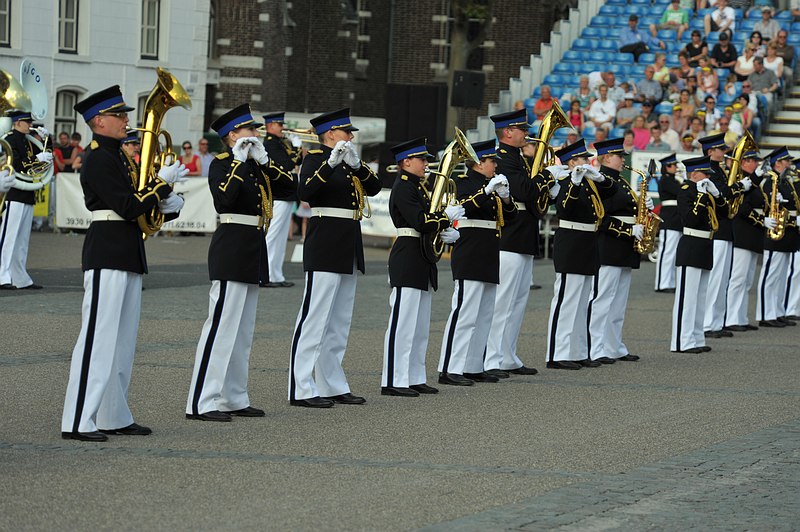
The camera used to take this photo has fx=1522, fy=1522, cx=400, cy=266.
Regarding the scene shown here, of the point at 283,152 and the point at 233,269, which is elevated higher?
the point at 283,152

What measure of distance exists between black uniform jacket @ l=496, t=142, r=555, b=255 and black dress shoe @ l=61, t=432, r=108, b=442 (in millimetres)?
4861

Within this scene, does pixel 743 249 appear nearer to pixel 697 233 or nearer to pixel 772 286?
pixel 772 286

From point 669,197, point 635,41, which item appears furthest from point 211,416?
point 635,41

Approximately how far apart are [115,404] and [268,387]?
2462mm

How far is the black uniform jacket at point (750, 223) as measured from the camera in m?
18.0

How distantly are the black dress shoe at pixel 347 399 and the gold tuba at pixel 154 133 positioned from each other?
2.22 m

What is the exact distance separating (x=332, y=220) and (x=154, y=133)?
85.0 inches

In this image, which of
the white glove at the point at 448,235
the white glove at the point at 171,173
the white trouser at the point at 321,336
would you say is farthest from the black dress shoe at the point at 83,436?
the white glove at the point at 448,235

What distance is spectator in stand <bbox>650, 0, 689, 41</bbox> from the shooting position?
1293 inches

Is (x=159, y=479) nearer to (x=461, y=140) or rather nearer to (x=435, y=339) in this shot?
(x=461, y=140)

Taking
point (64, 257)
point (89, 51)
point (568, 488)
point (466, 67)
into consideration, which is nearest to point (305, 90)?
point (466, 67)

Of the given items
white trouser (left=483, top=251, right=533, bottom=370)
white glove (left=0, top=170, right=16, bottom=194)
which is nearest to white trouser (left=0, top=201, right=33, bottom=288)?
white trouser (left=483, top=251, right=533, bottom=370)

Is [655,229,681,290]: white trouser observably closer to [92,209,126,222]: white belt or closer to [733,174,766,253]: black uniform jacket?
[733,174,766,253]: black uniform jacket

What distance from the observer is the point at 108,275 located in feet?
31.1
